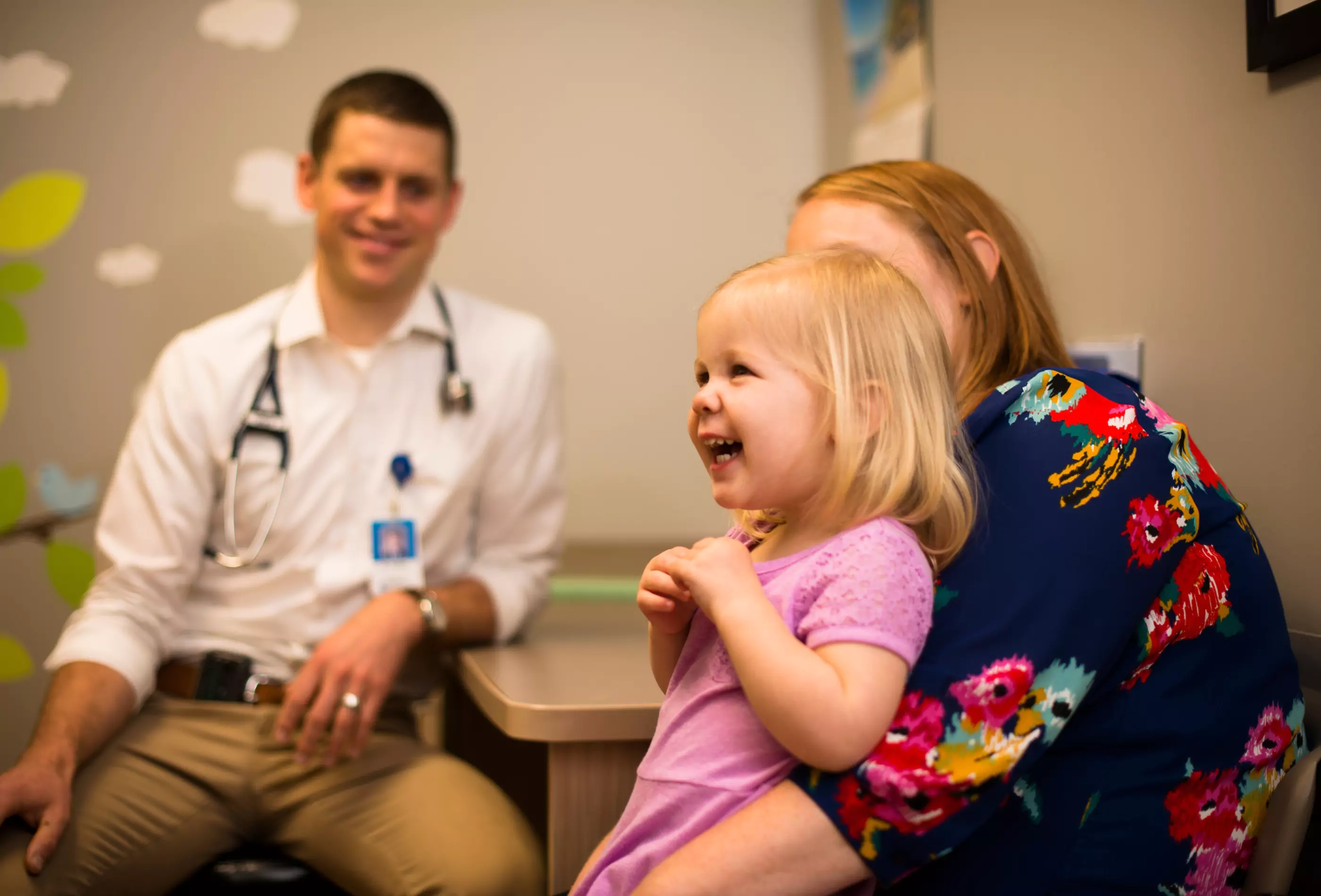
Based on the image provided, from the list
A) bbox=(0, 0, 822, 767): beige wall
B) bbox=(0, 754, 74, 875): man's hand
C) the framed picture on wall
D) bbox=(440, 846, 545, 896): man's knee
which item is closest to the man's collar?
bbox=(0, 0, 822, 767): beige wall

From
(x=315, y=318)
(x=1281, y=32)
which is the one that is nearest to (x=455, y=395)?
(x=315, y=318)

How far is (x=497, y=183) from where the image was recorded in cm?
258

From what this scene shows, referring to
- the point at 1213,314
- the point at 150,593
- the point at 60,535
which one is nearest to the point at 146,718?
the point at 150,593

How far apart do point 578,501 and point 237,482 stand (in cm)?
99

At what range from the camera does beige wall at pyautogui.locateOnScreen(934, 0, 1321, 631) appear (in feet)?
3.84

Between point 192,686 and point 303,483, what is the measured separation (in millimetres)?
368

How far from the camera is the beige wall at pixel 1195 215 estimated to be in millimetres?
1171

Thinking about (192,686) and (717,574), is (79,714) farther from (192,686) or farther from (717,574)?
(717,574)

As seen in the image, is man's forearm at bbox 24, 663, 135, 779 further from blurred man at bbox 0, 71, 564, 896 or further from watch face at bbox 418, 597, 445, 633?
watch face at bbox 418, 597, 445, 633

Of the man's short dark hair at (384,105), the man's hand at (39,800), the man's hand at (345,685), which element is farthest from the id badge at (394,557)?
the man's short dark hair at (384,105)

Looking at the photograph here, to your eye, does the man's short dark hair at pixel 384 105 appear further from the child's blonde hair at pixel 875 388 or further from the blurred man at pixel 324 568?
the child's blonde hair at pixel 875 388

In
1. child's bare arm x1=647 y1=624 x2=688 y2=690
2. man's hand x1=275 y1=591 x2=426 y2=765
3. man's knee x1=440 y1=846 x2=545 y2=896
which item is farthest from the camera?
man's hand x1=275 y1=591 x2=426 y2=765

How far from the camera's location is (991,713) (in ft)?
2.73

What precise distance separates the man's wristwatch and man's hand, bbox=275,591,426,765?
5cm
